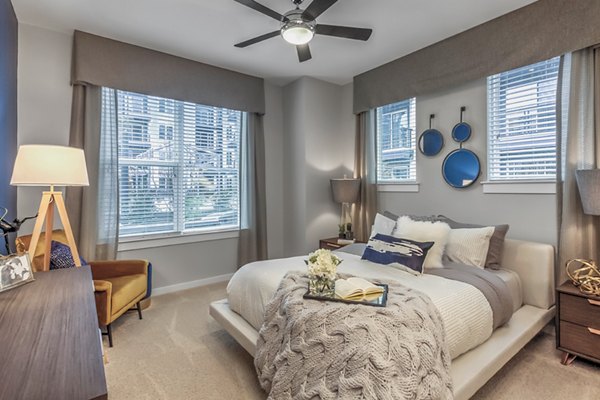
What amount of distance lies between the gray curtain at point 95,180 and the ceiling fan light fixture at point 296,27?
6.87 feet

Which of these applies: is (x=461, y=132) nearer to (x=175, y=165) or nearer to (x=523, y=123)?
(x=523, y=123)

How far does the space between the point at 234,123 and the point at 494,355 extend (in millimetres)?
3732

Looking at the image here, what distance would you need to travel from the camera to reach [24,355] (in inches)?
32.5

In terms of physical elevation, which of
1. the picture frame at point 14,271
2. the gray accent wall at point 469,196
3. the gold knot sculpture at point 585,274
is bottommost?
the gold knot sculpture at point 585,274

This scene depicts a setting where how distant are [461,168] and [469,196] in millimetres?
297

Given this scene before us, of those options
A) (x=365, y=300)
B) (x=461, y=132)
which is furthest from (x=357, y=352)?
(x=461, y=132)

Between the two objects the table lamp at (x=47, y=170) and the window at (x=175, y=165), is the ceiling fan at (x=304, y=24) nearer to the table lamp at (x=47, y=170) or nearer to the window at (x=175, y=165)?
the table lamp at (x=47, y=170)

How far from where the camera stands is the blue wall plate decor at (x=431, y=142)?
3.40 metres

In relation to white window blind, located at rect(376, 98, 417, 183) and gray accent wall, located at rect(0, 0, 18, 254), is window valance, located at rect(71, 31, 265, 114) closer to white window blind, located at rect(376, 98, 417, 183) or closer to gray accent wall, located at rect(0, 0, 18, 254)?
gray accent wall, located at rect(0, 0, 18, 254)

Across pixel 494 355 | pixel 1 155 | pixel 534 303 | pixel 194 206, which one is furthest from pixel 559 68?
pixel 1 155

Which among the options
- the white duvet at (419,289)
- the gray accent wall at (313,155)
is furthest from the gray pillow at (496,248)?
the gray accent wall at (313,155)

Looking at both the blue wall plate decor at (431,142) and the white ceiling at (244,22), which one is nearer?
the white ceiling at (244,22)

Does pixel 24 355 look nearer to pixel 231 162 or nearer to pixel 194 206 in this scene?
pixel 194 206

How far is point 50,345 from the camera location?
0.88 meters
